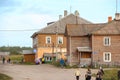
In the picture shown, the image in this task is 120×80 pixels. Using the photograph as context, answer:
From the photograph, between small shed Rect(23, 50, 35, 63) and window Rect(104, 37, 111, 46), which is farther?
small shed Rect(23, 50, 35, 63)

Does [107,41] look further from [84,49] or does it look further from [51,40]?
[51,40]

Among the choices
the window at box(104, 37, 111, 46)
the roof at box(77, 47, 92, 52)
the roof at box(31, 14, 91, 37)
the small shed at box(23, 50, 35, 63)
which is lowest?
the small shed at box(23, 50, 35, 63)

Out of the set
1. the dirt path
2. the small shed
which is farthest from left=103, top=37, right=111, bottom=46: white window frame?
the small shed

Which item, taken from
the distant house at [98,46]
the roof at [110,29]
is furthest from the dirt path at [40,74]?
the roof at [110,29]

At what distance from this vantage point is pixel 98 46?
5838cm

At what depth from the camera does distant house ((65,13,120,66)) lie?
5794cm

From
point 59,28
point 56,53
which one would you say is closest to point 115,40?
point 56,53

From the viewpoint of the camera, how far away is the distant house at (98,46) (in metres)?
57.9

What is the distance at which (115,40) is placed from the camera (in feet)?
191

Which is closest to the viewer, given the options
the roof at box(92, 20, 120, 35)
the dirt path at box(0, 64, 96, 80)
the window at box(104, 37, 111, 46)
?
the dirt path at box(0, 64, 96, 80)

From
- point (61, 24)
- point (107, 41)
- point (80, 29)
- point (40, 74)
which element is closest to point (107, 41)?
point (107, 41)

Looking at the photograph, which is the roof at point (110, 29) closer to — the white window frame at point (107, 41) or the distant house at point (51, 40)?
the white window frame at point (107, 41)

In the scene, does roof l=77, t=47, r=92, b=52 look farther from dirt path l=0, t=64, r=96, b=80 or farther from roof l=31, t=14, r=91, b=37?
roof l=31, t=14, r=91, b=37

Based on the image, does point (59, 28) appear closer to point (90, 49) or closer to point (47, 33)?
point (47, 33)
